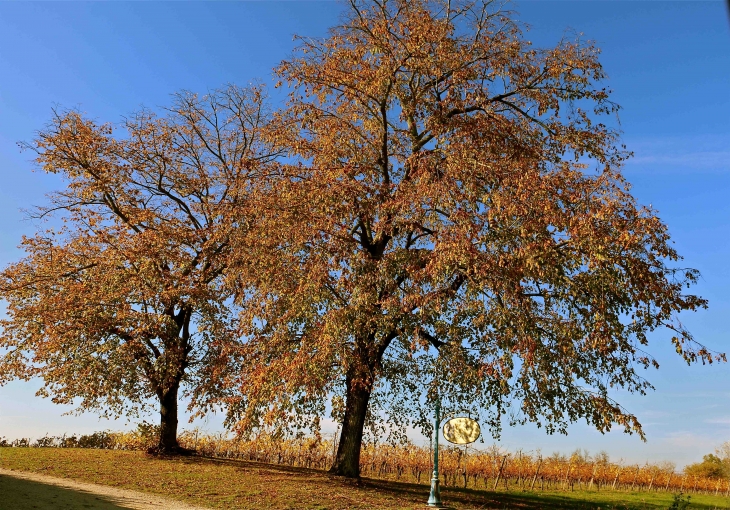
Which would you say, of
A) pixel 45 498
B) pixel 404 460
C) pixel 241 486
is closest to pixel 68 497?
pixel 45 498

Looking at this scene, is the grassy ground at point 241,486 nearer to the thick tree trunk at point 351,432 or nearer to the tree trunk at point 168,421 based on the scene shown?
the thick tree trunk at point 351,432

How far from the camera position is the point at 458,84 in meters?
15.6

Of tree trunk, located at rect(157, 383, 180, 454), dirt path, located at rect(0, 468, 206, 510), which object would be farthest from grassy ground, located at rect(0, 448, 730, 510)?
tree trunk, located at rect(157, 383, 180, 454)

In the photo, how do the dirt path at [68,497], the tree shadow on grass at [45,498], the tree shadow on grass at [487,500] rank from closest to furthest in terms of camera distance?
the tree shadow on grass at [45,498] → the dirt path at [68,497] → the tree shadow on grass at [487,500]

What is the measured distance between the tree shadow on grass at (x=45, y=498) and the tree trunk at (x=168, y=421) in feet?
24.3

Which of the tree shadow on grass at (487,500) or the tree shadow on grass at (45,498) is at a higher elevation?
the tree shadow on grass at (487,500)

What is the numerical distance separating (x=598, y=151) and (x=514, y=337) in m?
6.84

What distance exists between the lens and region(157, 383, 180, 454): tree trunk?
68.2ft

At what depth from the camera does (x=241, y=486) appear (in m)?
14.0

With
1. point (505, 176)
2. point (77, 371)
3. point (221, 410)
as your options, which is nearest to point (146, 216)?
point (77, 371)

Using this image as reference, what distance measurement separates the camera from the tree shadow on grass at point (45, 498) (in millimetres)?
10789

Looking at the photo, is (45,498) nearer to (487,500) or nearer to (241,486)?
(241,486)

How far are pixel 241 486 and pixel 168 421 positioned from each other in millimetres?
8335

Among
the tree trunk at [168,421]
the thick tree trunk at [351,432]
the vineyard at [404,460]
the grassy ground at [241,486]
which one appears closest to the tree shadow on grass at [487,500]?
the grassy ground at [241,486]
